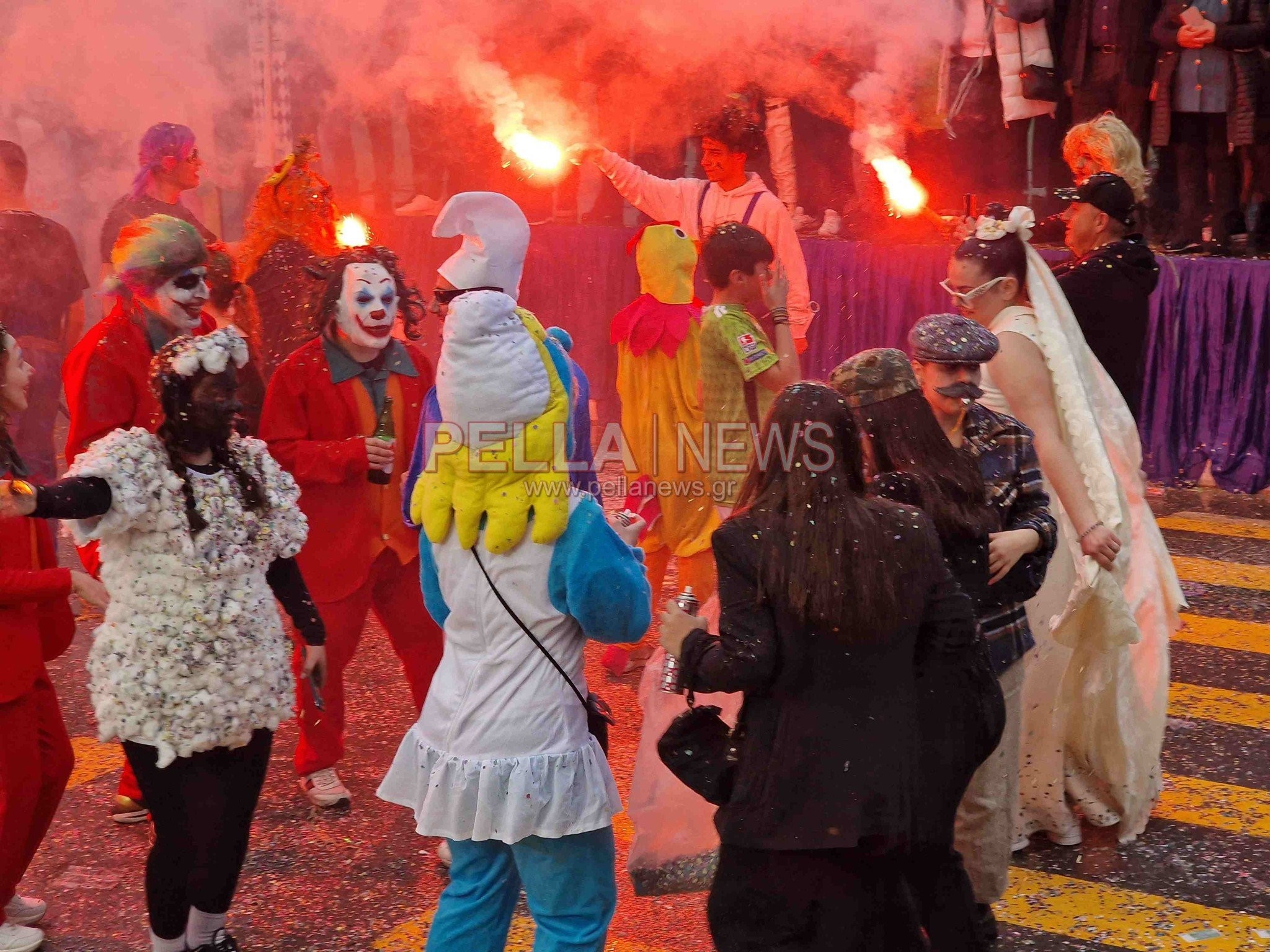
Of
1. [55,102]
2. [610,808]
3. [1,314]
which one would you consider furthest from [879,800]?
[55,102]

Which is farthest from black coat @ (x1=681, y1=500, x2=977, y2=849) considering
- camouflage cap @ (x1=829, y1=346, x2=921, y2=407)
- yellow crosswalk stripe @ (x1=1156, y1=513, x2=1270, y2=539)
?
yellow crosswalk stripe @ (x1=1156, y1=513, x2=1270, y2=539)

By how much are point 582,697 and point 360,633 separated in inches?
66.4

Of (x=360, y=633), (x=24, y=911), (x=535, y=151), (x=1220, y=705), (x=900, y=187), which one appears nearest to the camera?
(x=24, y=911)

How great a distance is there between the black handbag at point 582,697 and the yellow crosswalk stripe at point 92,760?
8.23 ft

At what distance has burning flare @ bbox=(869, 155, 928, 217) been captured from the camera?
31.8ft

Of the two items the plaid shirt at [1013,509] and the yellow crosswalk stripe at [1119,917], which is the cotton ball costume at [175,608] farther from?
the yellow crosswalk stripe at [1119,917]

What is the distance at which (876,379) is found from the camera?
3320 millimetres

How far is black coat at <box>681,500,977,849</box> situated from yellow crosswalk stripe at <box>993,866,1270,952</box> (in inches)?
59.9

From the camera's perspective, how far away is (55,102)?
11.3 meters

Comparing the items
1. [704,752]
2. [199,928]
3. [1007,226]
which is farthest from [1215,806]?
[199,928]

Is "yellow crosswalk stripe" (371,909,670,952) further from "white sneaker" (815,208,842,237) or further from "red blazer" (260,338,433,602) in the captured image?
"white sneaker" (815,208,842,237)

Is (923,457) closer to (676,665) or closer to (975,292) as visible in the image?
(676,665)

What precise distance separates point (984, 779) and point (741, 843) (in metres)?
1.05

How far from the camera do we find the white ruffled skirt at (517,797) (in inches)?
122
